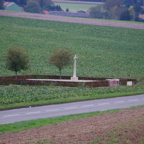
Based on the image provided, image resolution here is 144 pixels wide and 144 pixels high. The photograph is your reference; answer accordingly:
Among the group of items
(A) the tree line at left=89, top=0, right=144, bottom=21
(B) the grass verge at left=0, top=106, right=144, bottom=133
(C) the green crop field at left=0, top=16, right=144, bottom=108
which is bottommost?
(C) the green crop field at left=0, top=16, right=144, bottom=108

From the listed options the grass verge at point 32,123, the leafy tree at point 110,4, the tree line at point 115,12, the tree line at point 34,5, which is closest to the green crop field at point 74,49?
the grass verge at point 32,123

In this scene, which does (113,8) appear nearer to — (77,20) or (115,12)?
(115,12)

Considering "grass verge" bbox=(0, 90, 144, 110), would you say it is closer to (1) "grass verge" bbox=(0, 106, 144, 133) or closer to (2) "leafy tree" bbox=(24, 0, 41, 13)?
(1) "grass verge" bbox=(0, 106, 144, 133)

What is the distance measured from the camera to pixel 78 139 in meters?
11.6

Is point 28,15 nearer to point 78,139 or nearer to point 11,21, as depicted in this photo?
point 11,21

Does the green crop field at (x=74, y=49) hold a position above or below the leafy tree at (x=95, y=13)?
below

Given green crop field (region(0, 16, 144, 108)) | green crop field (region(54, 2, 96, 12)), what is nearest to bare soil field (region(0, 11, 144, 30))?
green crop field (region(0, 16, 144, 108))

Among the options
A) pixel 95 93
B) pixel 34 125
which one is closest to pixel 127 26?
pixel 95 93

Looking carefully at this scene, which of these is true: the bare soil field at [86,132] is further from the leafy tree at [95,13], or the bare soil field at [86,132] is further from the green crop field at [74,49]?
the leafy tree at [95,13]

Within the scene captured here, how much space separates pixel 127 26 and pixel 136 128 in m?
68.1

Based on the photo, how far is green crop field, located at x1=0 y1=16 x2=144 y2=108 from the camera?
26031 millimetres

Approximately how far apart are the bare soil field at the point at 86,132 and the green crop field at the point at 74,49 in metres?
7.92

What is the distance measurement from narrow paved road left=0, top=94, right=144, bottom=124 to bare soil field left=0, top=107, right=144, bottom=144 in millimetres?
2818

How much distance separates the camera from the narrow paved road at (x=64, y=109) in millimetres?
17292
